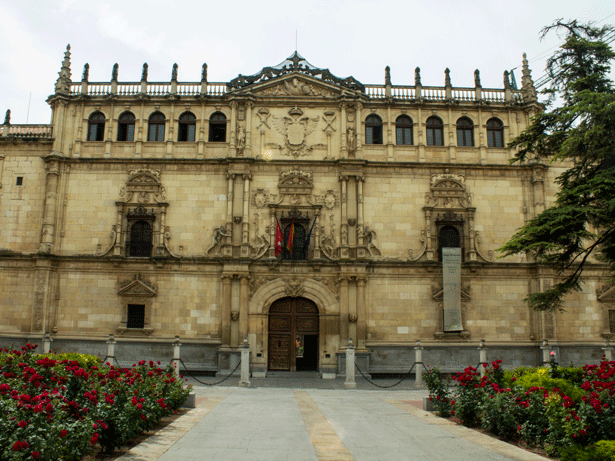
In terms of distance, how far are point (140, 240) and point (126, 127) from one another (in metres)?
6.74

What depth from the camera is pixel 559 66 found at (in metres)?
19.3

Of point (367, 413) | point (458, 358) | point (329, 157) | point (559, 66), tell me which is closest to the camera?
point (367, 413)

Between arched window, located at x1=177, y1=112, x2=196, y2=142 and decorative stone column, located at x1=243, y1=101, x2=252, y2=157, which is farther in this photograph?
arched window, located at x1=177, y1=112, x2=196, y2=142

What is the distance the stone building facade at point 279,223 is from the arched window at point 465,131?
65 mm

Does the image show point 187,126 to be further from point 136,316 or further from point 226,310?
point 136,316

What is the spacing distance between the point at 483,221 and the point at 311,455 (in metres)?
21.7

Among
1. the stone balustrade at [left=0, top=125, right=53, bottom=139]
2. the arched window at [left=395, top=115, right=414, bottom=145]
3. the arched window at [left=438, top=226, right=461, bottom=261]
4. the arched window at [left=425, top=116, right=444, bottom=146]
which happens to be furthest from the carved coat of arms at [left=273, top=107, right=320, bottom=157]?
the stone balustrade at [left=0, top=125, right=53, bottom=139]

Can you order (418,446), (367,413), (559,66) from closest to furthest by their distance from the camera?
(418,446) < (367,413) < (559,66)

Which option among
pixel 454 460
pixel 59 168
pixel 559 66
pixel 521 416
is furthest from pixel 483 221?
pixel 59 168

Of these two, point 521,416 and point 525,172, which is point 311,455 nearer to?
point 521,416

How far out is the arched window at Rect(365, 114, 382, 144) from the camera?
1176 inches

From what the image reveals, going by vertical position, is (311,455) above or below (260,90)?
below

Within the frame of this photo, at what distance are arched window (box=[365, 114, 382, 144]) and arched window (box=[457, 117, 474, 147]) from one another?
15.1ft

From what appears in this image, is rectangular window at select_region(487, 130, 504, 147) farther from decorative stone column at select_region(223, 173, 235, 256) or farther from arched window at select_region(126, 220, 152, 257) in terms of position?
arched window at select_region(126, 220, 152, 257)
